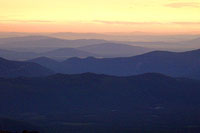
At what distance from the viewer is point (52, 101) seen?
19488 cm

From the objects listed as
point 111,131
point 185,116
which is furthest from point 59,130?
point 185,116

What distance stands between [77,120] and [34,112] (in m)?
25.1

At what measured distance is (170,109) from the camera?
18350cm

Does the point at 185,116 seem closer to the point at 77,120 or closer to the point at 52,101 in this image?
the point at 77,120

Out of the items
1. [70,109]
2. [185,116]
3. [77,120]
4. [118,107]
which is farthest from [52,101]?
[185,116]

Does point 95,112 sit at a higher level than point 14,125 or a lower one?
lower

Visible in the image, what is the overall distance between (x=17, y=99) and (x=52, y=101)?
41.3 ft

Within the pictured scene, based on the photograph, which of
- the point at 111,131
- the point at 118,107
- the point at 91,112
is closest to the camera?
the point at 111,131

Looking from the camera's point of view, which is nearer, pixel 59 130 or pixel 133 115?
pixel 59 130

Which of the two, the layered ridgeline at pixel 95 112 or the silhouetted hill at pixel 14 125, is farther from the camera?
the layered ridgeline at pixel 95 112

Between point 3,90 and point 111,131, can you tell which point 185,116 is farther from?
point 3,90

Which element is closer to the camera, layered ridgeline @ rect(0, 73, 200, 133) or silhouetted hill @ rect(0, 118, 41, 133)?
silhouetted hill @ rect(0, 118, 41, 133)

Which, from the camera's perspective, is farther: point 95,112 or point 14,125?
point 95,112

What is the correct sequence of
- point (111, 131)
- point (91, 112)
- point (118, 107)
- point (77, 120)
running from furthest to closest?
point (118, 107) → point (91, 112) → point (77, 120) → point (111, 131)
